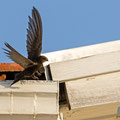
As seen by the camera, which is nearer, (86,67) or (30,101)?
(30,101)

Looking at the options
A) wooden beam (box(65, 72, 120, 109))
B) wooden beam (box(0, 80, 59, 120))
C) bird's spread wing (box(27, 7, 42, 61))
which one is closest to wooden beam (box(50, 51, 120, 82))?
wooden beam (box(65, 72, 120, 109))

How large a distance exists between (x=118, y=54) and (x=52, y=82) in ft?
1.69

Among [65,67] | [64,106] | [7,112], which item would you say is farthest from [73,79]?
[7,112]

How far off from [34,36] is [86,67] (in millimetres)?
539

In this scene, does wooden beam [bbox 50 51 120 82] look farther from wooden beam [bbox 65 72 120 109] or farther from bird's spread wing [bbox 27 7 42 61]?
bird's spread wing [bbox 27 7 42 61]

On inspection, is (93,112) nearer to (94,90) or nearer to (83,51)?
(94,90)

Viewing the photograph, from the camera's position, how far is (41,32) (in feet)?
7.80

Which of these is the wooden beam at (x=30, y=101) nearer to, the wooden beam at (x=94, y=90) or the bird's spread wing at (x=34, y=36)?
the wooden beam at (x=94, y=90)

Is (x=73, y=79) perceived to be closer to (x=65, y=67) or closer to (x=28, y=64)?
(x=65, y=67)

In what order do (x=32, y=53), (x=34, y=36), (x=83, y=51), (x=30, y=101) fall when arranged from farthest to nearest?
1. (x=32, y=53)
2. (x=34, y=36)
3. (x=83, y=51)
4. (x=30, y=101)

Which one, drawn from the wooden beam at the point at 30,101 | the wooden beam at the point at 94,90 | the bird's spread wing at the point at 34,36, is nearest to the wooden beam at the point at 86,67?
the wooden beam at the point at 94,90

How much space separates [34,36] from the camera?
2.37 metres

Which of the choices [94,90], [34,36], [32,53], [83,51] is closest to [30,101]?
[94,90]

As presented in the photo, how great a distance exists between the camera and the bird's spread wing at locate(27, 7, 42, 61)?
2183 millimetres
